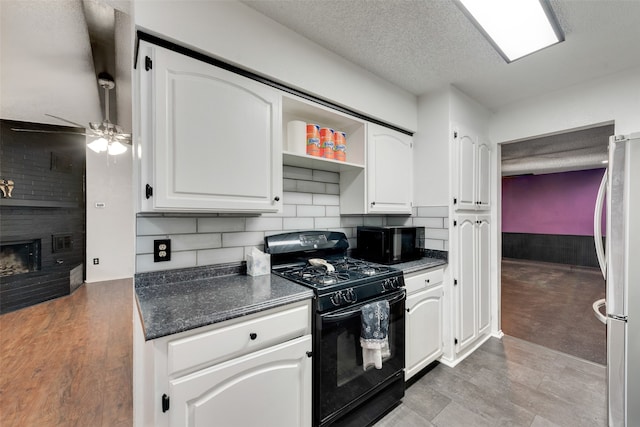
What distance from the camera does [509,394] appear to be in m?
1.82

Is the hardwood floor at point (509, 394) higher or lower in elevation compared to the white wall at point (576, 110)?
lower

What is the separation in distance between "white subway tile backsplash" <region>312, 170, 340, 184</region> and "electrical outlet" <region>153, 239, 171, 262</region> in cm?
113

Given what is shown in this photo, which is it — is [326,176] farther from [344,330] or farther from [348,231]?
[344,330]

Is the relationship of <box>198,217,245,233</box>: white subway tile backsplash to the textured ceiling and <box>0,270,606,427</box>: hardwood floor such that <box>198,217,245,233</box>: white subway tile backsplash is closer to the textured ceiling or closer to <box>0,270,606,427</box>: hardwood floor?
the textured ceiling

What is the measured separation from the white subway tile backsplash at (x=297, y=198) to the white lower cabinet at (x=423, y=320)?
3.06ft

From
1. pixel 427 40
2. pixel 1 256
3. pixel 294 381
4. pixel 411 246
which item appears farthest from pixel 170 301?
pixel 1 256

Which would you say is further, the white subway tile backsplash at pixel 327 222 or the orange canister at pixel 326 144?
the white subway tile backsplash at pixel 327 222

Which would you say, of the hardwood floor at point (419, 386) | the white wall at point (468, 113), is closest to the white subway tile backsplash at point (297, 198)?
the white wall at point (468, 113)

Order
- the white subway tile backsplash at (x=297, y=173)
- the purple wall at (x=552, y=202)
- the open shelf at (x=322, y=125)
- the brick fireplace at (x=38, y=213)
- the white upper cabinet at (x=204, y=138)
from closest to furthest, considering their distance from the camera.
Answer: the white upper cabinet at (x=204, y=138), the open shelf at (x=322, y=125), the white subway tile backsplash at (x=297, y=173), the brick fireplace at (x=38, y=213), the purple wall at (x=552, y=202)

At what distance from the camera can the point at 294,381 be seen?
1.23 metres

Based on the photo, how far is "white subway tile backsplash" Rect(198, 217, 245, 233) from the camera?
1.57 meters

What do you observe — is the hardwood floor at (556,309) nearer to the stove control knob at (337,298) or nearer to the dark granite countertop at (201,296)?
the stove control knob at (337,298)

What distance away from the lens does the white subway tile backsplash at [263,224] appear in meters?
1.75

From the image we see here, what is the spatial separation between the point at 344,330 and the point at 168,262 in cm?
104
